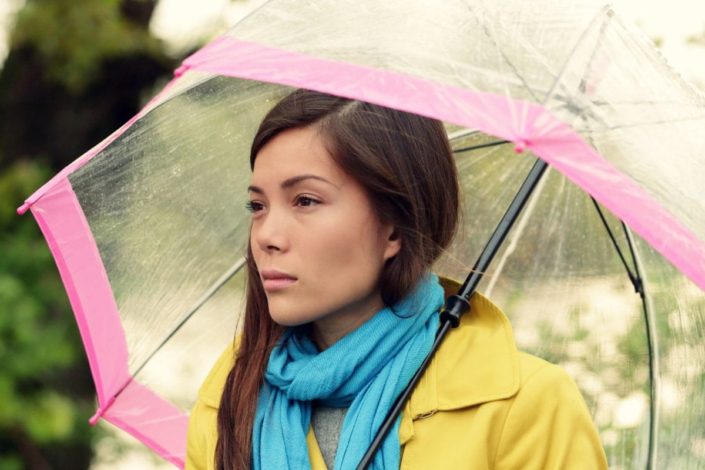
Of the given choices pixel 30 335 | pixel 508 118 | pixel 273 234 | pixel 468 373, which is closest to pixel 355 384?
pixel 468 373

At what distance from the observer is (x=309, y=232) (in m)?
2.31

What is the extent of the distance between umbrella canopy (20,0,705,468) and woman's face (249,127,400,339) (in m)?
0.26

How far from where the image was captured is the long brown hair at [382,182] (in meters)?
2.36

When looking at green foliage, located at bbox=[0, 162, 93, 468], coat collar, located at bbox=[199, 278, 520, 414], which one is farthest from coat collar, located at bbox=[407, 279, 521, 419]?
green foliage, located at bbox=[0, 162, 93, 468]

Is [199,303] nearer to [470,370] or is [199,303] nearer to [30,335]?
[470,370]

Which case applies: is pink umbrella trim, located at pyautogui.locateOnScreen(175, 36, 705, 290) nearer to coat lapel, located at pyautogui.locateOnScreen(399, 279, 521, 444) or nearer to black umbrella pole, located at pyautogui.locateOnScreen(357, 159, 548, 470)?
coat lapel, located at pyautogui.locateOnScreen(399, 279, 521, 444)

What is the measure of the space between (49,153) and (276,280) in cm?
424

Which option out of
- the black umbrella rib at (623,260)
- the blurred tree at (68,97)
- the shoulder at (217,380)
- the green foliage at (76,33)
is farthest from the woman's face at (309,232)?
the blurred tree at (68,97)

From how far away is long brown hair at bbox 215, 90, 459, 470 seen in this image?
2359mm

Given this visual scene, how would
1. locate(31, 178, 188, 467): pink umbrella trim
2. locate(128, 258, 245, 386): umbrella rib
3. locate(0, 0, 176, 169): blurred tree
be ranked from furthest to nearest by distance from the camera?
locate(0, 0, 176, 169): blurred tree < locate(128, 258, 245, 386): umbrella rib < locate(31, 178, 188, 467): pink umbrella trim

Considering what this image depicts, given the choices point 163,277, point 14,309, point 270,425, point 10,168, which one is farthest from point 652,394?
point 10,168

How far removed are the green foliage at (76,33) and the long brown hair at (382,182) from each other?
336 centimetres

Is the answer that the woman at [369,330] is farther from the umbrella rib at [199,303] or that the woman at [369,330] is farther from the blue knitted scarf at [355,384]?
the umbrella rib at [199,303]

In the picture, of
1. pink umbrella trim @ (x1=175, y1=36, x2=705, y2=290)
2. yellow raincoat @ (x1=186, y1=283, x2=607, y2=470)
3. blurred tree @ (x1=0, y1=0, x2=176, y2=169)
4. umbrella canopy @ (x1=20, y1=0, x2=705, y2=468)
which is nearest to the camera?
pink umbrella trim @ (x1=175, y1=36, x2=705, y2=290)
